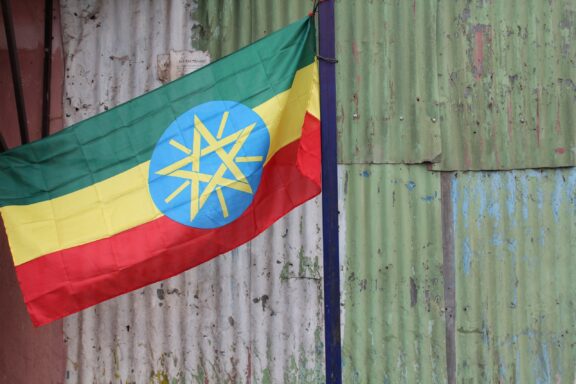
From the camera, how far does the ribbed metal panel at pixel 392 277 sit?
13.5 feet

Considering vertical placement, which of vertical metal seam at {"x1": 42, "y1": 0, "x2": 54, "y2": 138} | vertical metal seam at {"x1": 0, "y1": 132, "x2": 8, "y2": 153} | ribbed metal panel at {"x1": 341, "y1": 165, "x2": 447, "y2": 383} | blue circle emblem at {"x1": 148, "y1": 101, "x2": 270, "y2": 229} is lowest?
ribbed metal panel at {"x1": 341, "y1": 165, "x2": 447, "y2": 383}

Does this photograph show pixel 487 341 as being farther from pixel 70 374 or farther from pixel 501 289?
pixel 70 374

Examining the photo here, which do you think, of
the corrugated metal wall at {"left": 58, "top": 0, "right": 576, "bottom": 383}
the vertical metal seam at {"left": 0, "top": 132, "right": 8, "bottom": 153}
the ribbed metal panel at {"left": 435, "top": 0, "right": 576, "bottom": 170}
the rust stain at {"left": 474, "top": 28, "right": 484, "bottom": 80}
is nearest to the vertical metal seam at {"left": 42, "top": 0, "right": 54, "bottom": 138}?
the corrugated metal wall at {"left": 58, "top": 0, "right": 576, "bottom": 383}

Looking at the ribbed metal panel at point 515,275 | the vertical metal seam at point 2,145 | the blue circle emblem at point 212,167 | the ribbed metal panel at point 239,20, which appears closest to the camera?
the blue circle emblem at point 212,167

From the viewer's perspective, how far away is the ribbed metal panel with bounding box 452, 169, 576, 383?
4113 mm

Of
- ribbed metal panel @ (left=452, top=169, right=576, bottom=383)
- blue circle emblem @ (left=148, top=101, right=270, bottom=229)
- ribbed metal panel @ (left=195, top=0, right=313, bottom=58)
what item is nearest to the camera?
blue circle emblem @ (left=148, top=101, right=270, bottom=229)

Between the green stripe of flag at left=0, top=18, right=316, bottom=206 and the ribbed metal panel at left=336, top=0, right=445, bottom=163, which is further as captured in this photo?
the ribbed metal panel at left=336, top=0, right=445, bottom=163

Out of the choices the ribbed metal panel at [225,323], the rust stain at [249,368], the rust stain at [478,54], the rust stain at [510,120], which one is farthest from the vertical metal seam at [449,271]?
the rust stain at [249,368]

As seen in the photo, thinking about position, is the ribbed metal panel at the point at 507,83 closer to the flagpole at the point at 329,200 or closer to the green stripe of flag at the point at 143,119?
the flagpole at the point at 329,200

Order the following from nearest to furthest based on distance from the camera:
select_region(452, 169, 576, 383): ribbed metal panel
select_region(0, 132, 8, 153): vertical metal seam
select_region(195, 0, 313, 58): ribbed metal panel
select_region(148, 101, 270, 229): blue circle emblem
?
select_region(148, 101, 270, 229): blue circle emblem < select_region(0, 132, 8, 153): vertical metal seam < select_region(452, 169, 576, 383): ribbed metal panel < select_region(195, 0, 313, 58): ribbed metal panel

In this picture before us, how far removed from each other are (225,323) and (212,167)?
1.58m

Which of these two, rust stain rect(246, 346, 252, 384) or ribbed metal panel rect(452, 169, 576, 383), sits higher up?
ribbed metal panel rect(452, 169, 576, 383)

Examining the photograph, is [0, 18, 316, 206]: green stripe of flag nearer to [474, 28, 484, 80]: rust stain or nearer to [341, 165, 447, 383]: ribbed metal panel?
[341, 165, 447, 383]: ribbed metal panel

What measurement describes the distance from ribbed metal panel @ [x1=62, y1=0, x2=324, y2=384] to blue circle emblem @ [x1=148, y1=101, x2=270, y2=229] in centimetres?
→ 133
